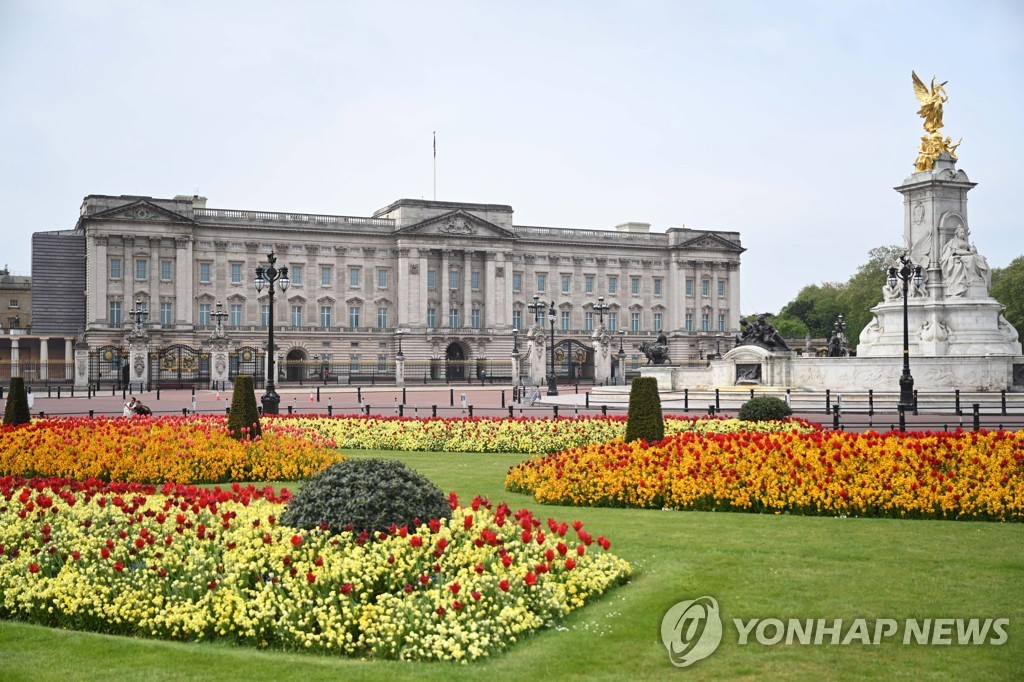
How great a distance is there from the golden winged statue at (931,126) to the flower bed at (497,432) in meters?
23.6

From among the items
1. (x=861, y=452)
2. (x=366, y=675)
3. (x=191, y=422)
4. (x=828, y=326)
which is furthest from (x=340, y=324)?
(x=366, y=675)

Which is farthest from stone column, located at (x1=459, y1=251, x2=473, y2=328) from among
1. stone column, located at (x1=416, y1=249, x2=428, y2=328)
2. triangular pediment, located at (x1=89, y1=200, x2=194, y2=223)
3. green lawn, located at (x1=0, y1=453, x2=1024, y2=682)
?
green lawn, located at (x1=0, y1=453, x2=1024, y2=682)

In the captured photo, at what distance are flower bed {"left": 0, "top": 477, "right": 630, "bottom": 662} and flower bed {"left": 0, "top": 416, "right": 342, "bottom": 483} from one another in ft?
21.5

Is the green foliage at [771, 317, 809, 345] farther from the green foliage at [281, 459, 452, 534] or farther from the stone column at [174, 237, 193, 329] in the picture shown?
the green foliage at [281, 459, 452, 534]

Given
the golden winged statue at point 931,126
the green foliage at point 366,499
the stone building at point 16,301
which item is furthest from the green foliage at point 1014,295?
the stone building at point 16,301

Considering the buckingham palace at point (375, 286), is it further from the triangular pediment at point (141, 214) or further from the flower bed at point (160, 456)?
the flower bed at point (160, 456)

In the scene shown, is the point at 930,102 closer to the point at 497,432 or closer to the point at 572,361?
the point at 497,432

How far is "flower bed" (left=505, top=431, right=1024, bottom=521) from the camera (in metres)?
13.2

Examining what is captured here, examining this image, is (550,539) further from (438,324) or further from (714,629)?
(438,324)

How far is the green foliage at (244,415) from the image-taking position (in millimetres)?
19672

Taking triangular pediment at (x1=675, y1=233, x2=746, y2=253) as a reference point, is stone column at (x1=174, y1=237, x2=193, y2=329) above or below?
below

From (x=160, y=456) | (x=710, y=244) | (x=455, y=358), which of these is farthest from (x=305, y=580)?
(x=710, y=244)

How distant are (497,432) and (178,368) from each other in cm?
5039
